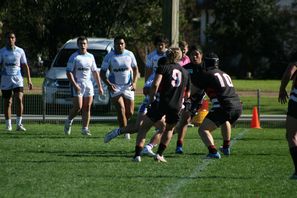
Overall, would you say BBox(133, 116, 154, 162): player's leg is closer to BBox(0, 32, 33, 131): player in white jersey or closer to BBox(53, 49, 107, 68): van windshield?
BBox(0, 32, 33, 131): player in white jersey

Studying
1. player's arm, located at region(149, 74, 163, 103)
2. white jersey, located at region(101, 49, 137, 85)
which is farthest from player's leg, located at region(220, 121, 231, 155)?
white jersey, located at region(101, 49, 137, 85)

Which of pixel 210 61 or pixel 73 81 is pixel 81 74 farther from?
pixel 210 61

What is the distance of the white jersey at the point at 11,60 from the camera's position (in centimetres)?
1827

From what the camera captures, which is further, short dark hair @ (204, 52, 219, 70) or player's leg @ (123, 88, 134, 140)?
player's leg @ (123, 88, 134, 140)

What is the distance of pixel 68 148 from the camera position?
48.5ft

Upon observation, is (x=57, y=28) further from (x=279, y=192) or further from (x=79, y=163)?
(x=279, y=192)

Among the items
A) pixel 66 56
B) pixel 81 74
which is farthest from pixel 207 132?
pixel 66 56

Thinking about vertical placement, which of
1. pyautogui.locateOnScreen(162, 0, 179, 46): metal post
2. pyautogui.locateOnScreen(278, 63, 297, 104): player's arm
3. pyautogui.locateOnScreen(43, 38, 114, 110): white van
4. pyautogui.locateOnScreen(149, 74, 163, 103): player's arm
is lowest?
pyautogui.locateOnScreen(43, 38, 114, 110): white van

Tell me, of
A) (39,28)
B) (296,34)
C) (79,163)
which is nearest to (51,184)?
(79,163)

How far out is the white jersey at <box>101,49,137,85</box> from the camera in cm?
1656

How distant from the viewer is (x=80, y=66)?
56.9ft

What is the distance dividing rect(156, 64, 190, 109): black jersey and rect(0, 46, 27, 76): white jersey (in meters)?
6.54

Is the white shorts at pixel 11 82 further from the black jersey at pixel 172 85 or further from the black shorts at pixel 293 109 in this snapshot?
the black shorts at pixel 293 109

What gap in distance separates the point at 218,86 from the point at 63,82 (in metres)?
12.7
